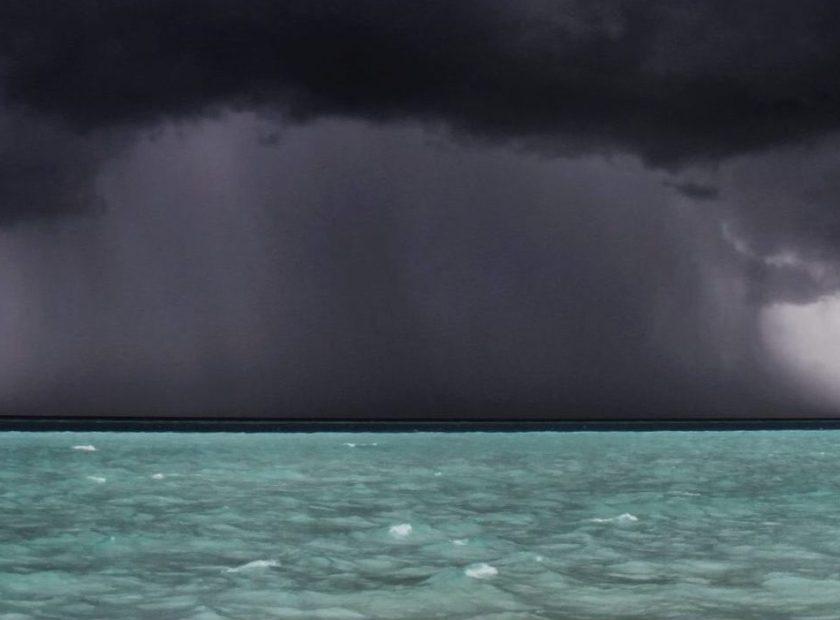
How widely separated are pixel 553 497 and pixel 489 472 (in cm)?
1831

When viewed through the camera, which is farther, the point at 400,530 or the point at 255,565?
the point at 400,530

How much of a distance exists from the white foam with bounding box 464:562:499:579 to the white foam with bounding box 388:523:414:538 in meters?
5.91

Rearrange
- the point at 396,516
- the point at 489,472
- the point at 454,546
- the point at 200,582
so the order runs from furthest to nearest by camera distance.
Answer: the point at 489,472 → the point at 396,516 → the point at 454,546 → the point at 200,582

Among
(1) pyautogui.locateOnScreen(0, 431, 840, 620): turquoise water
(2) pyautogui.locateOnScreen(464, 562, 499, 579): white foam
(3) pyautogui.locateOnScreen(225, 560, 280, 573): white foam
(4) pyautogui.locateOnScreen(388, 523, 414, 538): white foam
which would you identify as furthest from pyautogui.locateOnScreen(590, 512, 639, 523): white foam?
(3) pyautogui.locateOnScreen(225, 560, 280, 573): white foam

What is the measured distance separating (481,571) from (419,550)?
4.00 metres

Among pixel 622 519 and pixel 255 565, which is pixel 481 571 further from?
pixel 622 519

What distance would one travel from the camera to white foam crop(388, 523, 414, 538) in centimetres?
2634

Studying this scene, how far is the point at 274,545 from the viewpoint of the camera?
24500mm

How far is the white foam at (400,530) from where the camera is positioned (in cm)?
2634

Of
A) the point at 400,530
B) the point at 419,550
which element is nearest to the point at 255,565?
the point at 419,550

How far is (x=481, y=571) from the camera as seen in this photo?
20.0 m

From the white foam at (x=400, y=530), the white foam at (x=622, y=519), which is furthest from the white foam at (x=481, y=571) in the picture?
the white foam at (x=622, y=519)

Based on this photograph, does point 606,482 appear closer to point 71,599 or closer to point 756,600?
point 756,600

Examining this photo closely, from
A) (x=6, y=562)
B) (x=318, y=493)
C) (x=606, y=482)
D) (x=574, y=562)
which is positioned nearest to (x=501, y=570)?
(x=574, y=562)
